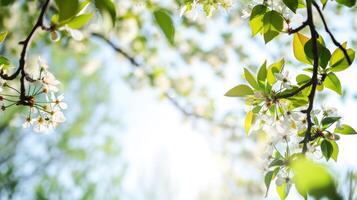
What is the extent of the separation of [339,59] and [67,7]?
0.50 metres

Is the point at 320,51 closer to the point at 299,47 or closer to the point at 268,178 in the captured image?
the point at 299,47

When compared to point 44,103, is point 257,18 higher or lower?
higher

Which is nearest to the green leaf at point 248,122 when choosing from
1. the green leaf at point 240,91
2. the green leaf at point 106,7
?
the green leaf at point 240,91

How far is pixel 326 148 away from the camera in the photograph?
0.89 meters

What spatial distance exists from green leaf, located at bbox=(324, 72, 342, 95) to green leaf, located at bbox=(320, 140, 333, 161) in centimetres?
10

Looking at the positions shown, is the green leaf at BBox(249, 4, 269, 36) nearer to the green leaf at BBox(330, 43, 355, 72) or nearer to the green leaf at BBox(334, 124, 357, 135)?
the green leaf at BBox(330, 43, 355, 72)

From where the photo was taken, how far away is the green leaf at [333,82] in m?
0.86

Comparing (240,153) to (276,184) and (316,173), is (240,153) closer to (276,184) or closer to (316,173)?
(276,184)

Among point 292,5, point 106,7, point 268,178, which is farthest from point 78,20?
point 268,178

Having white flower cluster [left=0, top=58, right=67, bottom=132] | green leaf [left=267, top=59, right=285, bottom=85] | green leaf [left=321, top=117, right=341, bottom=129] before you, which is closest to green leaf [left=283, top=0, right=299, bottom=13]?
green leaf [left=267, top=59, right=285, bottom=85]

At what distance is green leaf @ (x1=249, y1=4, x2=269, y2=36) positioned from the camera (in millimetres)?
846

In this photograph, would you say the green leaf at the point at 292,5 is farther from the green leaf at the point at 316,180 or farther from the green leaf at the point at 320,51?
the green leaf at the point at 316,180

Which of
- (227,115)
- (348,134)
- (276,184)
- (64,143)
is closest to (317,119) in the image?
(348,134)

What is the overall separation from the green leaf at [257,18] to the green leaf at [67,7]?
1.15ft
